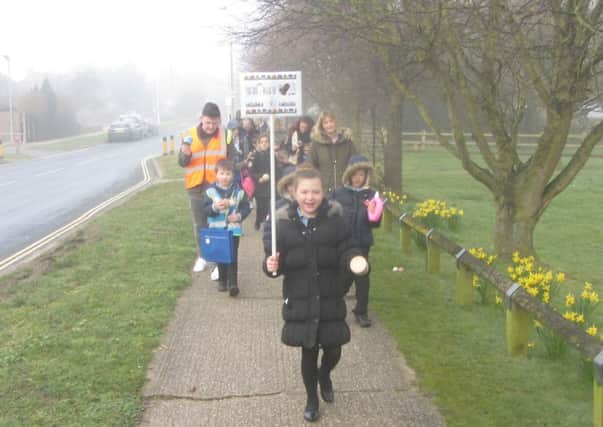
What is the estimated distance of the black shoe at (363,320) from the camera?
6199 millimetres

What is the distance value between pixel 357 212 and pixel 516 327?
171 cm

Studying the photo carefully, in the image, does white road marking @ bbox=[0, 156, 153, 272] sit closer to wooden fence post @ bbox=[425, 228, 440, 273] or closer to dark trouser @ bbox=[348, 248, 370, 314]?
dark trouser @ bbox=[348, 248, 370, 314]

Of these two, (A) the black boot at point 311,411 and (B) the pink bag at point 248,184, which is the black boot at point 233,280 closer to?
(B) the pink bag at point 248,184

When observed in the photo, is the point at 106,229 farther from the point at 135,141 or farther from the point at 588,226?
the point at 135,141

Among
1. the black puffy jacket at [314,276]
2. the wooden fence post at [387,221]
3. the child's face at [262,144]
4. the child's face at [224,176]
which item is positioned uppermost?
the child's face at [262,144]

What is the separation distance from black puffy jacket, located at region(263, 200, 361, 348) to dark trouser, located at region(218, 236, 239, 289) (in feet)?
9.95

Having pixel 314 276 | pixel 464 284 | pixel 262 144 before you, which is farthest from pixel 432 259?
pixel 314 276

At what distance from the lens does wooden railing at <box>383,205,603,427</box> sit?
4023mm

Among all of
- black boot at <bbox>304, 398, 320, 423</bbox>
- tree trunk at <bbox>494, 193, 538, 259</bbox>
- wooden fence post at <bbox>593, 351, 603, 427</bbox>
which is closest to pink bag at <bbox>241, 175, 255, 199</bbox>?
tree trunk at <bbox>494, 193, 538, 259</bbox>

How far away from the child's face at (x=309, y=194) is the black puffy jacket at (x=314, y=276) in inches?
2.7

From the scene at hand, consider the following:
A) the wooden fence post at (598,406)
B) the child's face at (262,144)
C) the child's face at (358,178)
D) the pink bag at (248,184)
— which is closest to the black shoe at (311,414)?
the wooden fence post at (598,406)

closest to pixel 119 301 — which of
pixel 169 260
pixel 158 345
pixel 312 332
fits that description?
pixel 158 345

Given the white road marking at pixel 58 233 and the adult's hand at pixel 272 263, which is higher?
the adult's hand at pixel 272 263

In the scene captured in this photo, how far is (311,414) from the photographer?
4.25 meters
